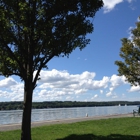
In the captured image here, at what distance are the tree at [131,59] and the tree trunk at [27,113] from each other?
642 inches

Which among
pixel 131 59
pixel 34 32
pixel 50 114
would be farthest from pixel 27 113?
pixel 50 114

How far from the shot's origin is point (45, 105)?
153000mm

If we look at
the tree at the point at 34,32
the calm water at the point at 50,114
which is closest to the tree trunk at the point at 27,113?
the tree at the point at 34,32

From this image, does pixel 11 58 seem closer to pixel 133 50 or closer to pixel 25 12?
pixel 25 12

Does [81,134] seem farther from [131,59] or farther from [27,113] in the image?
[131,59]

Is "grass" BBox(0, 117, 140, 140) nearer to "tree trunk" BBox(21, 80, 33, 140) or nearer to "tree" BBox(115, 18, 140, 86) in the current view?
"tree trunk" BBox(21, 80, 33, 140)

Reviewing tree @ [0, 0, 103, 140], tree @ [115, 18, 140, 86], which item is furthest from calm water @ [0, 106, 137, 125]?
tree @ [0, 0, 103, 140]

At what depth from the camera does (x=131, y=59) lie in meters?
25.2

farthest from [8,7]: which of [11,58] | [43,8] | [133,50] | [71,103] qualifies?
[71,103]

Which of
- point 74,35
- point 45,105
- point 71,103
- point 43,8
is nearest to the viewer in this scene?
point 43,8

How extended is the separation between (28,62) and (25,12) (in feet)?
7.37

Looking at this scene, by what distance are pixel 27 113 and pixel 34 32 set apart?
3.57m

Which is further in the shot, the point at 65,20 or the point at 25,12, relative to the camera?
the point at 65,20

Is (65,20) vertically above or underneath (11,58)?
above
